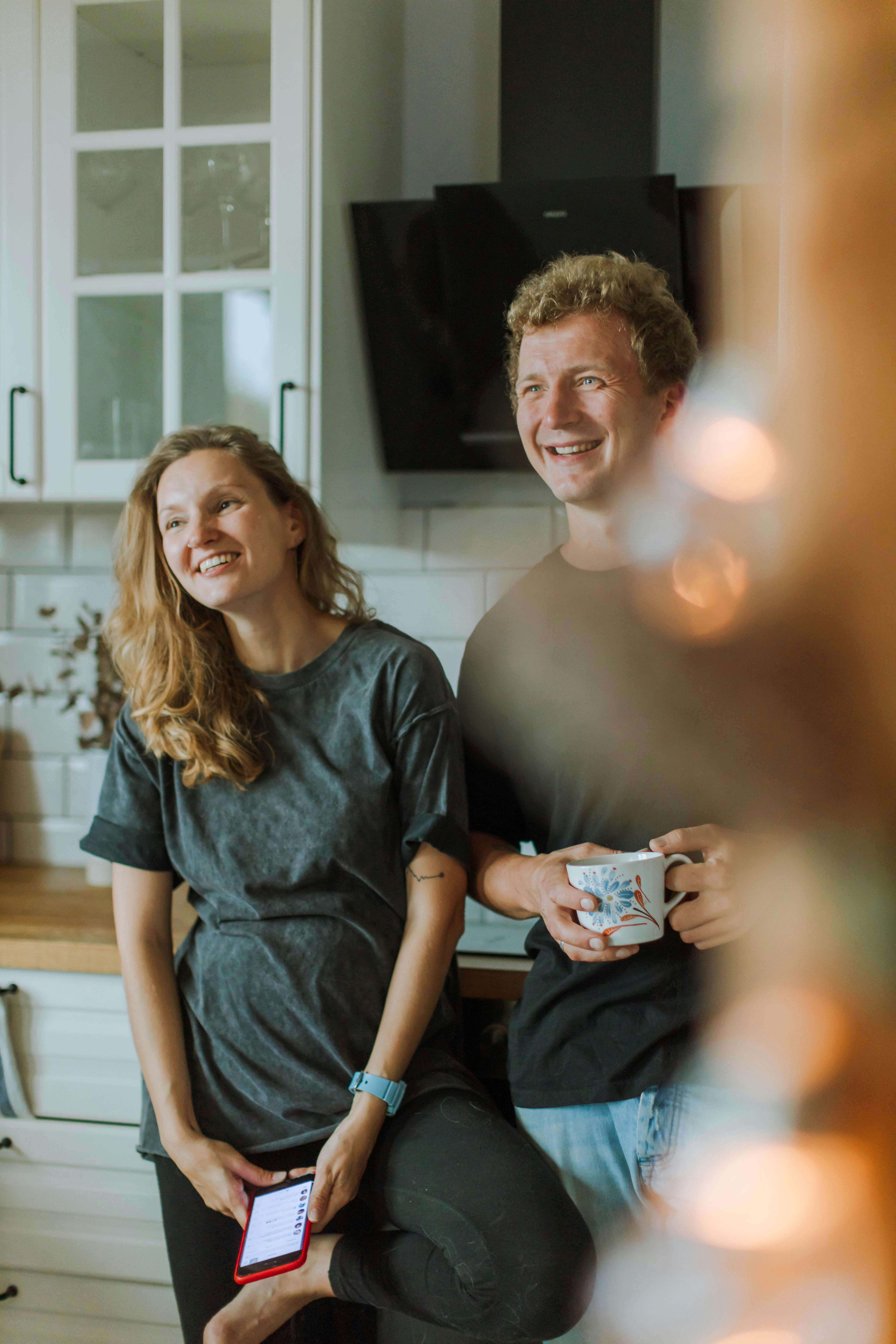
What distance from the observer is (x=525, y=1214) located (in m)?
0.79

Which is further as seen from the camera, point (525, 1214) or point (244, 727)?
point (244, 727)

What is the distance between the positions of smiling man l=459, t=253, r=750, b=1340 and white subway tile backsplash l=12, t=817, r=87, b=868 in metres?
0.98

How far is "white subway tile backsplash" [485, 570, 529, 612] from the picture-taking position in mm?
1488

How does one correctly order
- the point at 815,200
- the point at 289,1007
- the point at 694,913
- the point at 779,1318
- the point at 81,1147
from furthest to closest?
the point at 81,1147 → the point at 289,1007 → the point at 694,913 → the point at 779,1318 → the point at 815,200

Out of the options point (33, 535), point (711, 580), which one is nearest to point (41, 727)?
point (33, 535)

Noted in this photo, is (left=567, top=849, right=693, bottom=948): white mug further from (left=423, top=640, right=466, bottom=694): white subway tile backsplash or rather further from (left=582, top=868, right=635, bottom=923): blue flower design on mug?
(left=423, top=640, right=466, bottom=694): white subway tile backsplash

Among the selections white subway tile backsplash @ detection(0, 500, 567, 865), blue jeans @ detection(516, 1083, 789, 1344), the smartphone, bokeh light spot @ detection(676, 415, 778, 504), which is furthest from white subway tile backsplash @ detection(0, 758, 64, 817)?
bokeh light spot @ detection(676, 415, 778, 504)

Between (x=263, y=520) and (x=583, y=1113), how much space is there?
0.62 m

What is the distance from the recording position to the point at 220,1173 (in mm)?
875

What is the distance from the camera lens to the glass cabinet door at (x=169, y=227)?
125cm

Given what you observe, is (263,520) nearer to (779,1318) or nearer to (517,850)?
(517,850)

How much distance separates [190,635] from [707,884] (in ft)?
1.90

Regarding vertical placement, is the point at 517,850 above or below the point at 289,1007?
above

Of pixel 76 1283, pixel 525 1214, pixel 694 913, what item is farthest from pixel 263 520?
pixel 76 1283
